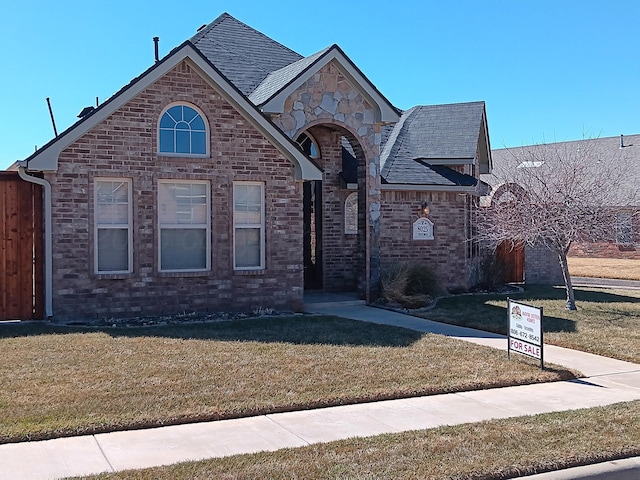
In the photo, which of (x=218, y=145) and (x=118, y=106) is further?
(x=218, y=145)

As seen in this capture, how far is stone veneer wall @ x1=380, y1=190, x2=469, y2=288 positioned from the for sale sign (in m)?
7.62

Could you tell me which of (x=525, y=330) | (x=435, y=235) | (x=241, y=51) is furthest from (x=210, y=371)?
(x=241, y=51)

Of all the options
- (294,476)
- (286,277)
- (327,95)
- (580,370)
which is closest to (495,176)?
(327,95)

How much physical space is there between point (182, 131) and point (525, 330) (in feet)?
25.0

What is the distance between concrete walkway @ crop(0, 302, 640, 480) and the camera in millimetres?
5621

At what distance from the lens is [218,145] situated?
13.5 m

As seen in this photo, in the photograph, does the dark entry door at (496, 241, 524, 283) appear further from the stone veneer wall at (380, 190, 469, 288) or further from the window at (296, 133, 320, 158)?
the window at (296, 133, 320, 158)

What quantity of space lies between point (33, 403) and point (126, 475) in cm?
227

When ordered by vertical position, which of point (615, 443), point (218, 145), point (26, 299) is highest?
point (218, 145)

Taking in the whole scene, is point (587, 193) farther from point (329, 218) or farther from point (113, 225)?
point (113, 225)

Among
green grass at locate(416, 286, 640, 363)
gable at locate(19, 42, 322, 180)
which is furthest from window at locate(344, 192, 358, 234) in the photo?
gable at locate(19, 42, 322, 180)

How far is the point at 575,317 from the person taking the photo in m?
14.3

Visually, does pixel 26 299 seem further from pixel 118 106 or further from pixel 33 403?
pixel 33 403

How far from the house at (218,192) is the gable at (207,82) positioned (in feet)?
0.08
